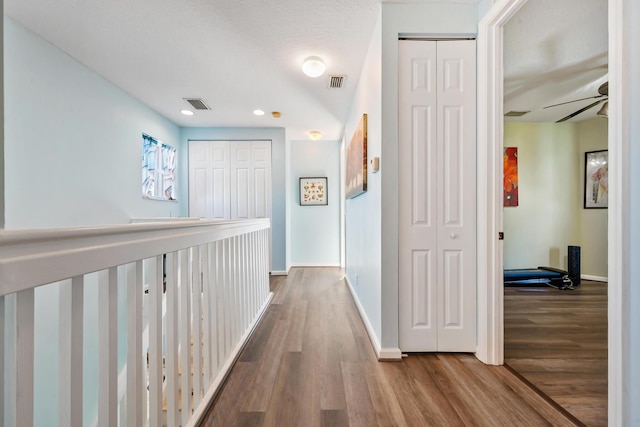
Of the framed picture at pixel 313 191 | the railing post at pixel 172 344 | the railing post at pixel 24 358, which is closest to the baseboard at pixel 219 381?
the railing post at pixel 172 344

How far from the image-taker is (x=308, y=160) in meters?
5.42

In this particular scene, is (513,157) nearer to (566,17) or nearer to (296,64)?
(566,17)

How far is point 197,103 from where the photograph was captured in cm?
376

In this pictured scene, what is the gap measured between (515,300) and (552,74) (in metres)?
2.54

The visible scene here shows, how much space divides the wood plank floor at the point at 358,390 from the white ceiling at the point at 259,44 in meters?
2.47

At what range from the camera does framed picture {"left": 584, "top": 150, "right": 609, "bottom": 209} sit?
13.4 ft

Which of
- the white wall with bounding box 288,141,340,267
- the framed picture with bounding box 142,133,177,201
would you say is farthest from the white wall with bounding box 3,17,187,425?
the white wall with bounding box 288,141,340,267

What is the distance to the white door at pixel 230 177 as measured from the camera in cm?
483

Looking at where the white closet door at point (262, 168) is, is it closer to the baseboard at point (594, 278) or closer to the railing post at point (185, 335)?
the railing post at point (185, 335)

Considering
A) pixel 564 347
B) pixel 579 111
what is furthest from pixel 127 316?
pixel 579 111

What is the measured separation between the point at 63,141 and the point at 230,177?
2405 mm

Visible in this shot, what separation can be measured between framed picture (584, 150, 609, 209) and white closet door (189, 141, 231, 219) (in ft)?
18.6

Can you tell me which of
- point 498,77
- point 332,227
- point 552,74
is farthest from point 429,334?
point 332,227

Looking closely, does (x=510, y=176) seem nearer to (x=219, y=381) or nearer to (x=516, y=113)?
(x=516, y=113)
